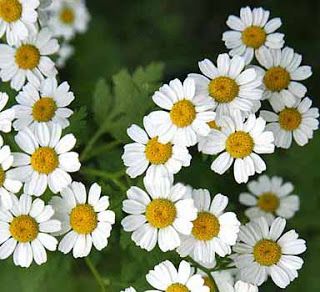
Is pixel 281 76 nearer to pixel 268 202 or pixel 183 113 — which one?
pixel 183 113

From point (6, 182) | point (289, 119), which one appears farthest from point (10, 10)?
point (289, 119)

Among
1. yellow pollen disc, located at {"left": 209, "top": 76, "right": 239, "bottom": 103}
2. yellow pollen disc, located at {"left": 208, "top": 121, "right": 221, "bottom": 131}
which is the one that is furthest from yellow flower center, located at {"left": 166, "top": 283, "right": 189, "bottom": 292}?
yellow pollen disc, located at {"left": 209, "top": 76, "right": 239, "bottom": 103}

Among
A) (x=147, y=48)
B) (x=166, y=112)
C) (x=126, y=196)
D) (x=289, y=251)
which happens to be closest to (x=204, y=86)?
(x=166, y=112)

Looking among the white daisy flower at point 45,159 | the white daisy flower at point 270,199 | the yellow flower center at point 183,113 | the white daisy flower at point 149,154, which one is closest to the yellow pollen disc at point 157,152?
the white daisy flower at point 149,154

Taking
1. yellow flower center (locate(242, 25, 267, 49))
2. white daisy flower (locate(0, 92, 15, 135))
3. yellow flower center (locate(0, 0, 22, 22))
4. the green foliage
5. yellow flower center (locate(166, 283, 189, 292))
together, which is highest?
yellow flower center (locate(242, 25, 267, 49))

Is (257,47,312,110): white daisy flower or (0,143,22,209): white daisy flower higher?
(257,47,312,110): white daisy flower

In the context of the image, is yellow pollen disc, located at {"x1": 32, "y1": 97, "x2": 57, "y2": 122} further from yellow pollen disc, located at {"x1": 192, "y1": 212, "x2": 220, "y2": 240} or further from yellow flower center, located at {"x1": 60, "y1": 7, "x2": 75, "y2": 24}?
yellow flower center, located at {"x1": 60, "y1": 7, "x2": 75, "y2": 24}
